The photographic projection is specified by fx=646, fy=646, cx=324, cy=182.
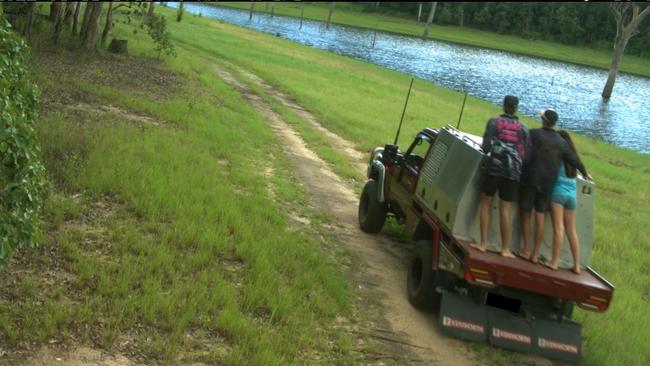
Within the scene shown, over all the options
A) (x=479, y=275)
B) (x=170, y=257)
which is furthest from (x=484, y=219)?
(x=170, y=257)

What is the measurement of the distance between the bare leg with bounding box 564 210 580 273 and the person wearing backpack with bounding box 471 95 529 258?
61cm

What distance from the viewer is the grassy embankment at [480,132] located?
7.78 m

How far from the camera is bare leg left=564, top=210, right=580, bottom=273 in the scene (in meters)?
6.99

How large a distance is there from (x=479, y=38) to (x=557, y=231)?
116262 mm

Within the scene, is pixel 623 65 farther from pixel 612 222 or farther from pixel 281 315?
pixel 281 315

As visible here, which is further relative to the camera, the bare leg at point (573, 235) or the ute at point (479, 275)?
the bare leg at point (573, 235)

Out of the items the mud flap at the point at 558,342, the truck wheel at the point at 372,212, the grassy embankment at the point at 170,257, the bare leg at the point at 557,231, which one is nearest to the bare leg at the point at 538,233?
the bare leg at the point at 557,231

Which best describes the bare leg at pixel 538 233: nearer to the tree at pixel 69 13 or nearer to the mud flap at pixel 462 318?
the mud flap at pixel 462 318

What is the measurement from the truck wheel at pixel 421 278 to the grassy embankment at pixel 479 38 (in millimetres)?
93378

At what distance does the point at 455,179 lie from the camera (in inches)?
293

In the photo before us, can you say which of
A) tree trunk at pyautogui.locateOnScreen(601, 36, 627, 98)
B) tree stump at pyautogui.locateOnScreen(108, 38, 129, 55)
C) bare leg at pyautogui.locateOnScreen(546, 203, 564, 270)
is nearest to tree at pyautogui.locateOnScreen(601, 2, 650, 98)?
tree trunk at pyautogui.locateOnScreen(601, 36, 627, 98)

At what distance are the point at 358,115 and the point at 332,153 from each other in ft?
24.5

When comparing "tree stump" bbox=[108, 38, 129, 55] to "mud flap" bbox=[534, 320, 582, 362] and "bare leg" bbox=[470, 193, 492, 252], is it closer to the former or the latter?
"bare leg" bbox=[470, 193, 492, 252]

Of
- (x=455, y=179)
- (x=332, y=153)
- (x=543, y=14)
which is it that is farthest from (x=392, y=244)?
(x=543, y=14)
